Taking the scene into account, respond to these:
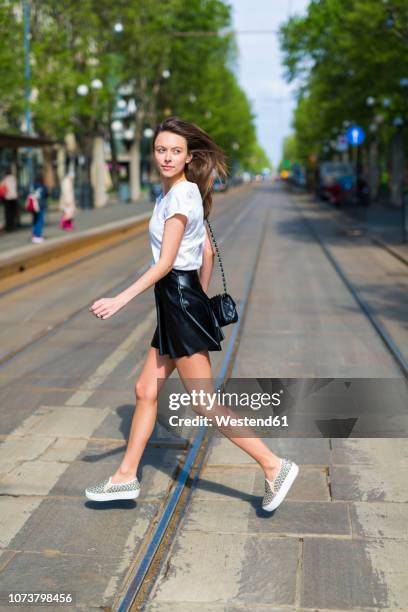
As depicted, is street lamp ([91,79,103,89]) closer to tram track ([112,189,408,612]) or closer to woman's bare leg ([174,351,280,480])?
tram track ([112,189,408,612])

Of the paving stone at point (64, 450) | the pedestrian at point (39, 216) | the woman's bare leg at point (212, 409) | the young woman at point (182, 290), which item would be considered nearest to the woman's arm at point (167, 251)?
the young woman at point (182, 290)

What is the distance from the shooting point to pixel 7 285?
47.1ft

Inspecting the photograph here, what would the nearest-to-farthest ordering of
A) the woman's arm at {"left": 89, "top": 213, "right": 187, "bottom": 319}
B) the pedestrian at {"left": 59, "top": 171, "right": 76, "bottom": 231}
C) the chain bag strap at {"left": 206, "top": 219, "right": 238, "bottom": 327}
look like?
the woman's arm at {"left": 89, "top": 213, "right": 187, "bottom": 319}, the chain bag strap at {"left": 206, "top": 219, "right": 238, "bottom": 327}, the pedestrian at {"left": 59, "top": 171, "right": 76, "bottom": 231}

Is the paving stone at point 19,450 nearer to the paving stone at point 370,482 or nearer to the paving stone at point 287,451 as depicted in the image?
the paving stone at point 287,451

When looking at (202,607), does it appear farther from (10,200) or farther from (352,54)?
(352,54)

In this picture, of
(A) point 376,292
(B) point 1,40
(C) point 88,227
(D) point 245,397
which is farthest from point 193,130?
(C) point 88,227

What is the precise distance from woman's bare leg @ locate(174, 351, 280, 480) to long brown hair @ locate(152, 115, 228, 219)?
0.69 metres

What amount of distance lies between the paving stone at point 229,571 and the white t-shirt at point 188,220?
124 cm

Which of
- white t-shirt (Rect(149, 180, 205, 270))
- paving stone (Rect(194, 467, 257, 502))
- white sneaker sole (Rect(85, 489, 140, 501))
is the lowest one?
paving stone (Rect(194, 467, 257, 502))

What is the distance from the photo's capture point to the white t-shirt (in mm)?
3971

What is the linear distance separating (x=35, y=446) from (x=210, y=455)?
1.07 m

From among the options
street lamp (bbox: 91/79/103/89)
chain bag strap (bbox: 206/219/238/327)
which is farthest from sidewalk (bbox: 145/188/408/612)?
street lamp (bbox: 91/79/103/89)

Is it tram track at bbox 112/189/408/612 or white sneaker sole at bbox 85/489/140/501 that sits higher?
white sneaker sole at bbox 85/489/140/501

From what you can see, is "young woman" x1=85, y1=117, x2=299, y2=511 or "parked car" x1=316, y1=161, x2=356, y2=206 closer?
"young woman" x1=85, y1=117, x2=299, y2=511
